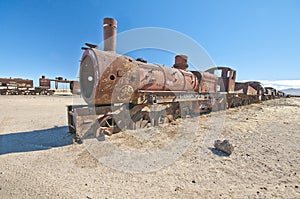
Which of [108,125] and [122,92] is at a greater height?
[122,92]

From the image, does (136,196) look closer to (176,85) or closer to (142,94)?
(142,94)

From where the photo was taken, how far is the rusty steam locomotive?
17.1 feet

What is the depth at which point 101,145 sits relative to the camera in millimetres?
5043

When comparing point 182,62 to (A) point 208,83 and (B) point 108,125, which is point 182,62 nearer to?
(A) point 208,83

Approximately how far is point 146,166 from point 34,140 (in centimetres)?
410

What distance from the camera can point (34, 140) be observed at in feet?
17.9

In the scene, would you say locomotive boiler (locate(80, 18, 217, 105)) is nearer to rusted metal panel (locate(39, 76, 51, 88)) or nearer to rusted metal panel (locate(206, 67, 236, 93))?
rusted metal panel (locate(206, 67, 236, 93))

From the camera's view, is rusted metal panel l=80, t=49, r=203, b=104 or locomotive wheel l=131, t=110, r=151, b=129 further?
locomotive wheel l=131, t=110, r=151, b=129

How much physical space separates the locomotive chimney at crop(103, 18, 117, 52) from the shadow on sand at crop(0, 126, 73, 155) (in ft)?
11.7

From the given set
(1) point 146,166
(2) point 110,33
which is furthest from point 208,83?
(1) point 146,166

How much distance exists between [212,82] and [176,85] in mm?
4604

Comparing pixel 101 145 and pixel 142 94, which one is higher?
pixel 142 94

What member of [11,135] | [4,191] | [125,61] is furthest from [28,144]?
[125,61]

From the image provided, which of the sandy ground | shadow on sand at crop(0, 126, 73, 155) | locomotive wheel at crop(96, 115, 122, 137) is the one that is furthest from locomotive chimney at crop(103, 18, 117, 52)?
shadow on sand at crop(0, 126, 73, 155)
